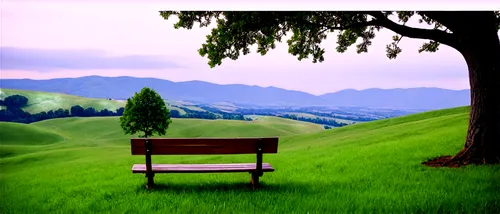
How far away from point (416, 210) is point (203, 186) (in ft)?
12.7

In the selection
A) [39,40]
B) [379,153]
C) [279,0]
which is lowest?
[379,153]

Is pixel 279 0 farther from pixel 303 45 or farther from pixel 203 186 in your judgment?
pixel 303 45

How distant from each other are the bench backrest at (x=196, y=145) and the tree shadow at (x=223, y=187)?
697 mm

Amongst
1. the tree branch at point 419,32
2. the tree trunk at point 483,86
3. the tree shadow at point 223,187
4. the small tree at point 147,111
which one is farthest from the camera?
the small tree at point 147,111

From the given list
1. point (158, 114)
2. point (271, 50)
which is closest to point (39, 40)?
point (271, 50)

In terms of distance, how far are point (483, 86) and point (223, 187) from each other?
6.65m

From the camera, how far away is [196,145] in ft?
25.0

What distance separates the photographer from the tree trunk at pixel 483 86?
9.53 metres

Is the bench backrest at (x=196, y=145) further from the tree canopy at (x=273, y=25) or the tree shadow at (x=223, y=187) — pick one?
the tree canopy at (x=273, y=25)

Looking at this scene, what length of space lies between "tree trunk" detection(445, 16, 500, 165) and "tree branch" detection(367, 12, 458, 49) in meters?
0.30

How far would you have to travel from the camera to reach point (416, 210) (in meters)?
6.09

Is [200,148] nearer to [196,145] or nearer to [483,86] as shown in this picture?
[196,145]

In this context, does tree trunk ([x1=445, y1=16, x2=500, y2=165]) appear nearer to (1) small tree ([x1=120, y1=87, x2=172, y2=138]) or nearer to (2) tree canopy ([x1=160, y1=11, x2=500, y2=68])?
(2) tree canopy ([x1=160, y1=11, x2=500, y2=68])

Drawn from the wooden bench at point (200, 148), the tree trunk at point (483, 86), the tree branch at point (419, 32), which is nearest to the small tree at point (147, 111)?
the tree branch at point (419, 32)
